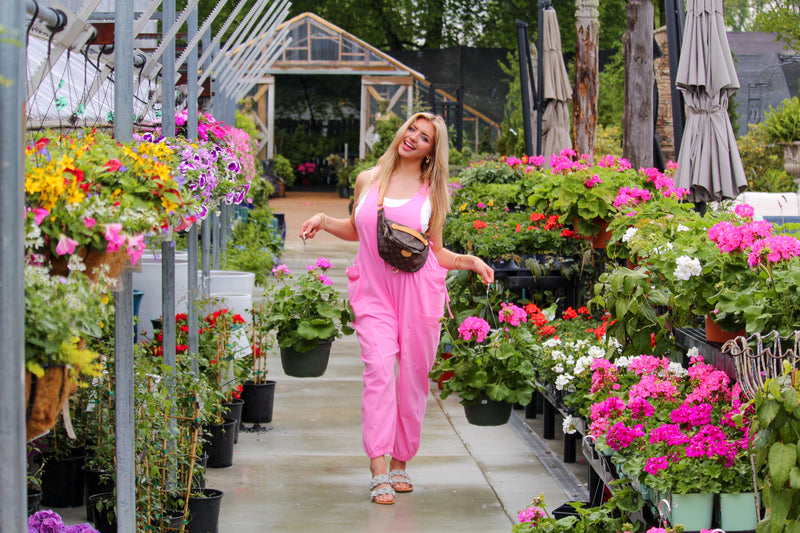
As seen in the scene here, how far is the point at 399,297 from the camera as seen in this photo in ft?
13.6

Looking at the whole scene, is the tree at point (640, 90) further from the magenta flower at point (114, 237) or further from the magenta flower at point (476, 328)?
the magenta flower at point (114, 237)

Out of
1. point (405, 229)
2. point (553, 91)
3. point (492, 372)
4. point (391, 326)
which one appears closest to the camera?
point (405, 229)

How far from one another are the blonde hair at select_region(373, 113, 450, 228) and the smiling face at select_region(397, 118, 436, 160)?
1 cm

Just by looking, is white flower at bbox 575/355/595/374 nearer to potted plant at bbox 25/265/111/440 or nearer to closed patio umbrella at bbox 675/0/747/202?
closed patio umbrella at bbox 675/0/747/202

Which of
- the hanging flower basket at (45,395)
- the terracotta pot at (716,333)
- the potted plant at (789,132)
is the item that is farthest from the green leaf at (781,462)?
the potted plant at (789,132)

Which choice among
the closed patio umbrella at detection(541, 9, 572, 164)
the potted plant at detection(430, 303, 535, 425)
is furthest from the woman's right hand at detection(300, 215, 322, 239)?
the closed patio umbrella at detection(541, 9, 572, 164)

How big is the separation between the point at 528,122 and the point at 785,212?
3.07 m

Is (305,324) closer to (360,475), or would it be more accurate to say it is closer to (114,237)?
(360,475)

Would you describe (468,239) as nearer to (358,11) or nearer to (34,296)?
(34,296)

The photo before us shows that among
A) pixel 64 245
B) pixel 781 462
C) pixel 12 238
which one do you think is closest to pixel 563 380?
pixel 781 462

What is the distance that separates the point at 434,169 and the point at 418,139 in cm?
16

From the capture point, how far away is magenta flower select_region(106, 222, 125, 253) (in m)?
1.68

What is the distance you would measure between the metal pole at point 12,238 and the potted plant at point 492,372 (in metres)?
3.01

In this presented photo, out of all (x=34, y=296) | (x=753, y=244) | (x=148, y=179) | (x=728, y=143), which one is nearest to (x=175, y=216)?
(x=148, y=179)
